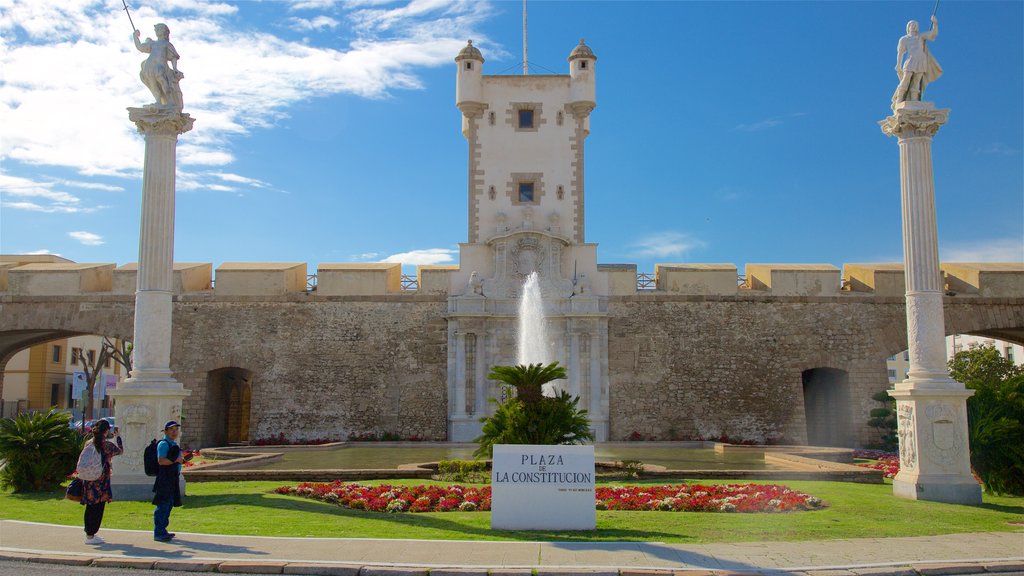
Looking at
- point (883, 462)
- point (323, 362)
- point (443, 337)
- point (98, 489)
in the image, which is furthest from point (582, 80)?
point (98, 489)

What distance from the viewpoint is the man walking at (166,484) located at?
8.73 meters

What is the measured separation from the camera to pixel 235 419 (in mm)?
29219

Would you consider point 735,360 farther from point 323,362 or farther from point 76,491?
point 76,491

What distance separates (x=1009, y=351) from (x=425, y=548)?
4782 cm

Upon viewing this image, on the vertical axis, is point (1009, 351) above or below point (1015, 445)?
above

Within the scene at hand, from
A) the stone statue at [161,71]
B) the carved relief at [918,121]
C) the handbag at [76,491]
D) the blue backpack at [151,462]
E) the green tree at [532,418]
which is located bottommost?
the handbag at [76,491]

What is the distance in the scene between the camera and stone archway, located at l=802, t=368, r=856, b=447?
83.7ft

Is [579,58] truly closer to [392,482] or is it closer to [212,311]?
[212,311]

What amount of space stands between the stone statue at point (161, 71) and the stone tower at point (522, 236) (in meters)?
13.3

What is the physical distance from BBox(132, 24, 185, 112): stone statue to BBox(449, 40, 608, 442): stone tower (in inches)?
525

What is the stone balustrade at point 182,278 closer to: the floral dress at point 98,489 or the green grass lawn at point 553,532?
the green grass lawn at point 553,532

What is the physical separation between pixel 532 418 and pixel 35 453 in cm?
794

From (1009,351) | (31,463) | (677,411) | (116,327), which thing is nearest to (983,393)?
(677,411)

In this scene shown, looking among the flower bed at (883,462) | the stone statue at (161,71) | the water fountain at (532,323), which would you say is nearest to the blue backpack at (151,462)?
the stone statue at (161,71)
